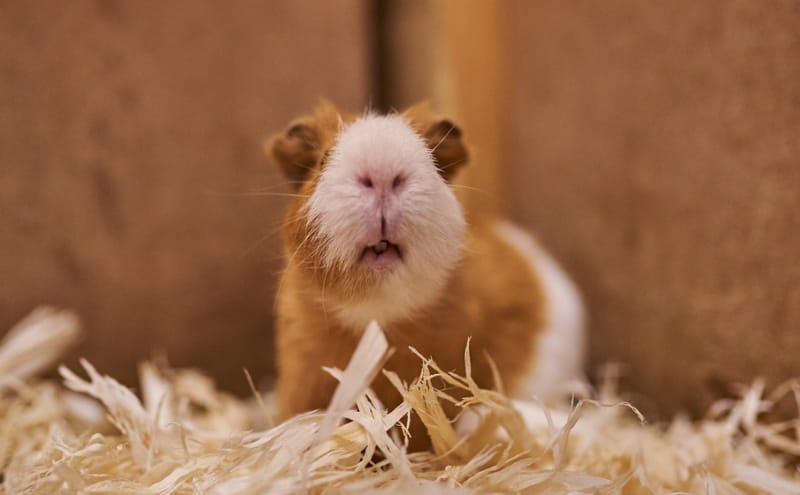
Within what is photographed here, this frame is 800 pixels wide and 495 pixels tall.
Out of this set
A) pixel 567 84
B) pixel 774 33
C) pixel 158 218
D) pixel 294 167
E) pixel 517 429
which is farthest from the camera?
pixel 567 84

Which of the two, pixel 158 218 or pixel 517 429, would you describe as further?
pixel 158 218

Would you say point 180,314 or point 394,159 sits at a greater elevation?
point 394,159

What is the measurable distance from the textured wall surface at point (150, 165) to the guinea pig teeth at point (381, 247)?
0.83 metres

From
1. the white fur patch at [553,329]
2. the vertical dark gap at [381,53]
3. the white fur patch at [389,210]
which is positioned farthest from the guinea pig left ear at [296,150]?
the vertical dark gap at [381,53]

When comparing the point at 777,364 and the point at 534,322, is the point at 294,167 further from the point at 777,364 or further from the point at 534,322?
the point at 777,364

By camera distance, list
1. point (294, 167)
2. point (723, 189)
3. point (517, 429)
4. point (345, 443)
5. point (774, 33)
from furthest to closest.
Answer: point (723, 189)
point (774, 33)
point (294, 167)
point (517, 429)
point (345, 443)

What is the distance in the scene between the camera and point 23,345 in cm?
196

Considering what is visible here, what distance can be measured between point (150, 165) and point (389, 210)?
1434 mm

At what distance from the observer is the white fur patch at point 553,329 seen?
6.73 feet

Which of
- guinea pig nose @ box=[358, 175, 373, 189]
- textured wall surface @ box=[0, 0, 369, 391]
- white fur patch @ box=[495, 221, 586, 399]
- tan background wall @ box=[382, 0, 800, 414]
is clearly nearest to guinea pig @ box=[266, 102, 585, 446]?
guinea pig nose @ box=[358, 175, 373, 189]

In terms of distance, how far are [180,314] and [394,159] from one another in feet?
4.89

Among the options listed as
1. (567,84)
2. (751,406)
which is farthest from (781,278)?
(567,84)

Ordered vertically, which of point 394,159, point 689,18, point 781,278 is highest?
point 689,18

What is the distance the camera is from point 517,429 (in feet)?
4.51
